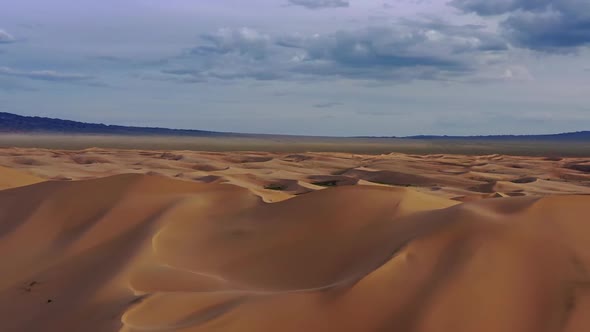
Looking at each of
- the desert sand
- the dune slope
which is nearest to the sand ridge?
the desert sand

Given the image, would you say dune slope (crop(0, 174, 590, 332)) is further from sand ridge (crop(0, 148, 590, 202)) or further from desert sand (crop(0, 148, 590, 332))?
sand ridge (crop(0, 148, 590, 202))

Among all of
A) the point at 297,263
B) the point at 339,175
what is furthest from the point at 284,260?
the point at 339,175

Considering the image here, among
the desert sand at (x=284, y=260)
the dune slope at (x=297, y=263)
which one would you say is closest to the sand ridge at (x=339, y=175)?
the desert sand at (x=284, y=260)

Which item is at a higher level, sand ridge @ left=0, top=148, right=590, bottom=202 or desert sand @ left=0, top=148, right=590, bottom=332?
desert sand @ left=0, top=148, right=590, bottom=332

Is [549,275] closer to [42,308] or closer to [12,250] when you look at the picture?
[42,308]

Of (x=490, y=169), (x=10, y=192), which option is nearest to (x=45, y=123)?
(x=490, y=169)

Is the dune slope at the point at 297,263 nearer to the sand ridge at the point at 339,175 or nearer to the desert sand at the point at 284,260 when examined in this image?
the desert sand at the point at 284,260

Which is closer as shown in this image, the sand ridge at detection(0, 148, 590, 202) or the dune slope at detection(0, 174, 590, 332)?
the dune slope at detection(0, 174, 590, 332)
